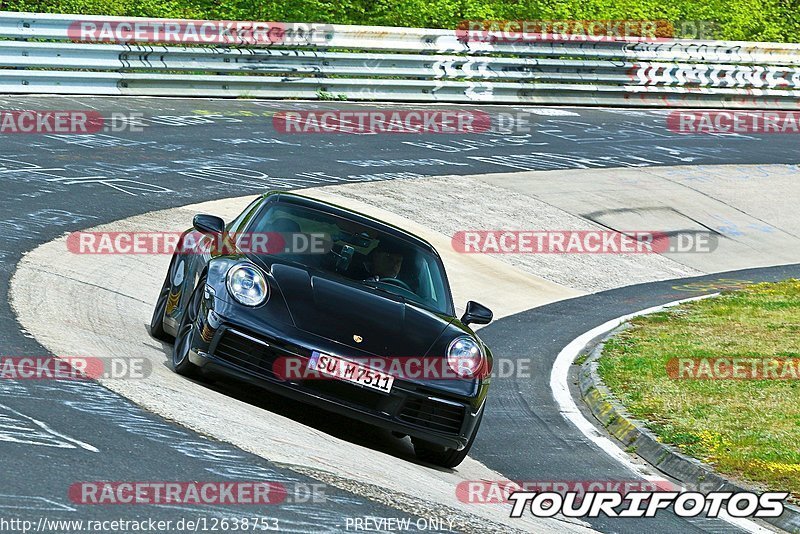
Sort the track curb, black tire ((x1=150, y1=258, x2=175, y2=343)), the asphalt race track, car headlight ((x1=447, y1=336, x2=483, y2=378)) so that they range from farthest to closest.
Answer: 1. black tire ((x1=150, y1=258, x2=175, y2=343))
2. the track curb
3. car headlight ((x1=447, y1=336, x2=483, y2=378))
4. the asphalt race track

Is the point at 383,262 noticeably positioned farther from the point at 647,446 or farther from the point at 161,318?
the point at 647,446

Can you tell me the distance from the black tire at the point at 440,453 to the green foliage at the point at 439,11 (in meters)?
18.9

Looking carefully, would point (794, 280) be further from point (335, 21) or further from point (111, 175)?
point (335, 21)

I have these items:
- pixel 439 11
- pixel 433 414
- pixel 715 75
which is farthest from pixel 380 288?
pixel 715 75

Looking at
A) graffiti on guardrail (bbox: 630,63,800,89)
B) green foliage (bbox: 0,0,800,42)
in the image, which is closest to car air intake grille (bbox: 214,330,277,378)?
green foliage (bbox: 0,0,800,42)

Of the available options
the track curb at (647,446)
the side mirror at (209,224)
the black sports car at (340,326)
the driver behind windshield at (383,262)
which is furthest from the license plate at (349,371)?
the track curb at (647,446)

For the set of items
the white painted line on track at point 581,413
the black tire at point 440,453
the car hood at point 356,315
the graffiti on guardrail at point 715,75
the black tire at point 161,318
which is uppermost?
the graffiti on guardrail at point 715,75

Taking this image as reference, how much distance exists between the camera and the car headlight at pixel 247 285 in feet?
24.2

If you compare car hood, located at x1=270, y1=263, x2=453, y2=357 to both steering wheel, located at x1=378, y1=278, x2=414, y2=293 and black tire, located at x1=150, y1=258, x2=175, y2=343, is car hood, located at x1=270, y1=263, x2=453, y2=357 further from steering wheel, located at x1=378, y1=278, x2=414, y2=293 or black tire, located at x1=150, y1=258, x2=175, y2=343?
black tire, located at x1=150, y1=258, x2=175, y2=343

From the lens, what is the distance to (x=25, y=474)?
17.1ft

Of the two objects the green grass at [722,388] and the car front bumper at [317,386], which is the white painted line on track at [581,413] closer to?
the green grass at [722,388]

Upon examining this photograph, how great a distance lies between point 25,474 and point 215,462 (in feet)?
3.10

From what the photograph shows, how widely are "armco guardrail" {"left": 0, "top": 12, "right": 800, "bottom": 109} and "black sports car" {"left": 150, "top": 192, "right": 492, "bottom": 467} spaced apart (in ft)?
39.9

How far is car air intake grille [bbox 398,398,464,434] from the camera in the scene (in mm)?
7246
